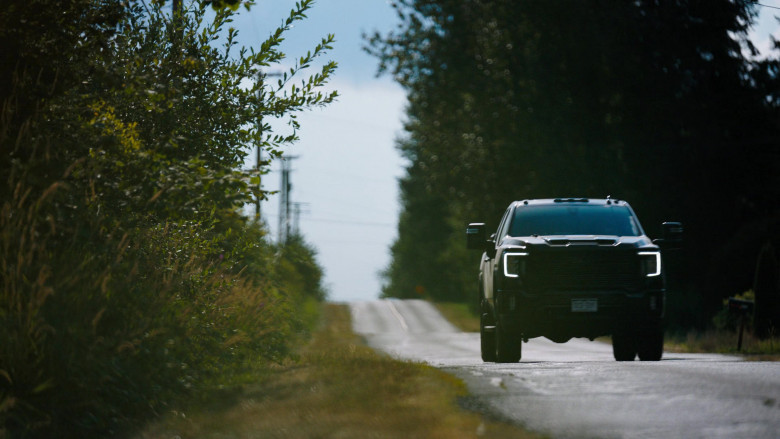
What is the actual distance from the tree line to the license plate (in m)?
22.8

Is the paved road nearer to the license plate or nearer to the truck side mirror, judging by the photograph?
the license plate

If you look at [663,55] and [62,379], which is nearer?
[62,379]

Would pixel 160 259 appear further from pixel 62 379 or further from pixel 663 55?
pixel 663 55

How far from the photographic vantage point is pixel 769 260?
24875 mm

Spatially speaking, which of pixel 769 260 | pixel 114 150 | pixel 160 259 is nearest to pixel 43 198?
pixel 114 150

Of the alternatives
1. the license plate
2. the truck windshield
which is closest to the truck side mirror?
the truck windshield

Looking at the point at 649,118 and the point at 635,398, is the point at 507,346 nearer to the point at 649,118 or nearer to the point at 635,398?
the point at 635,398

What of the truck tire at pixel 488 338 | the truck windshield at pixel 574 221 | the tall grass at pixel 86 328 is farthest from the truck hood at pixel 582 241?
the tall grass at pixel 86 328

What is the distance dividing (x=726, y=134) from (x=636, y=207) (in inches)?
151

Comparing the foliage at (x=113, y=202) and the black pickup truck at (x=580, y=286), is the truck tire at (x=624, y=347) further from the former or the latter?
the foliage at (x=113, y=202)

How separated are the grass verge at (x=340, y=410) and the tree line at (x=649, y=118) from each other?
87.2 feet

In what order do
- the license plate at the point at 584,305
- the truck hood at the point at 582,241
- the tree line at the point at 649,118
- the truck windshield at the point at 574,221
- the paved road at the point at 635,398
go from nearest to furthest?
the paved road at the point at 635,398
the license plate at the point at 584,305
the truck hood at the point at 582,241
the truck windshield at the point at 574,221
the tree line at the point at 649,118

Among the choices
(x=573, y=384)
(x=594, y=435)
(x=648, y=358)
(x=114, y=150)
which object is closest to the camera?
(x=594, y=435)

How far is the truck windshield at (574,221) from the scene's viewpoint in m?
15.4
